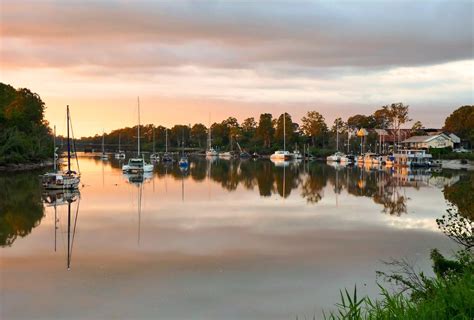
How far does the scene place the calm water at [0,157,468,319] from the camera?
1285 cm

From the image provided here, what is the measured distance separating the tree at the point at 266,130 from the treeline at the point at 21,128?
6009 cm

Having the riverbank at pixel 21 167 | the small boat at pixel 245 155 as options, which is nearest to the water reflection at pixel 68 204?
the riverbank at pixel 21 167

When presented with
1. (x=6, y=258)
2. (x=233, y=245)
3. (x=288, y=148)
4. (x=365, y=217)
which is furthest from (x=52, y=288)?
(x=288, y=148)

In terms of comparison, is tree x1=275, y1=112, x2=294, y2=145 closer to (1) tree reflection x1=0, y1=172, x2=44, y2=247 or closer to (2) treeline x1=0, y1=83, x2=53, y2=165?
(2) treeline x1=0, y1=83, x2=53, y2=165

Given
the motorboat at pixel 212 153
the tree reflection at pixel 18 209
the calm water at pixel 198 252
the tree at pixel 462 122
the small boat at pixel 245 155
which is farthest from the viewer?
the motorboat at pixel 212 153

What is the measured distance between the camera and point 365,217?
28.1 m

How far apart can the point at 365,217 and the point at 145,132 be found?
163m

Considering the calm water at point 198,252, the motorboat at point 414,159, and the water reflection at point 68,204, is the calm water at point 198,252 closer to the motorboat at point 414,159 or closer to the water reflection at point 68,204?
the water reflection at point 68,204

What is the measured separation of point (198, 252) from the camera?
1845cm

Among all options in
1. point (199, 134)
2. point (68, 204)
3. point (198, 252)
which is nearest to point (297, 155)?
point (199, 134)

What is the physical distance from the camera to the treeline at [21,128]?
68.6 meters

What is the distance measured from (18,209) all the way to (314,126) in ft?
361

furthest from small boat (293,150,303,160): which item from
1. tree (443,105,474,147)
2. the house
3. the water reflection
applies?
the water reflection

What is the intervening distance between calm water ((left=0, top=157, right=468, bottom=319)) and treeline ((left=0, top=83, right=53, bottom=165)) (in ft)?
117
